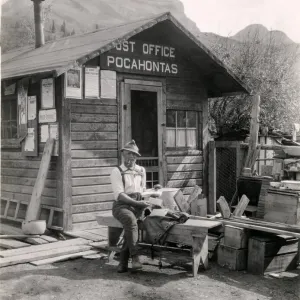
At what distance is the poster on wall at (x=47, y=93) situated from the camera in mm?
8906

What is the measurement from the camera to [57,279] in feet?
20.6

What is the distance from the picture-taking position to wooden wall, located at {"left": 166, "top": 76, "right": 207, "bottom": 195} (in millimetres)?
10578

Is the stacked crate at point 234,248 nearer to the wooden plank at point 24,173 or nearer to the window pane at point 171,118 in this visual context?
the wooden plank at point 24,173

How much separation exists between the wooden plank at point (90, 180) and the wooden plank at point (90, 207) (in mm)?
427

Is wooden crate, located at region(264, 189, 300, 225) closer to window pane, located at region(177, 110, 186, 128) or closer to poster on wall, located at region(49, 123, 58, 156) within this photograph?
window pane, located at region(177, 110, 186, 128)

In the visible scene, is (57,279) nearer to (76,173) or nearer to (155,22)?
(76,173)

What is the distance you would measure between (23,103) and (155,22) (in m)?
3.26

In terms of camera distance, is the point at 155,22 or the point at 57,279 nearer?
the point at 57,279

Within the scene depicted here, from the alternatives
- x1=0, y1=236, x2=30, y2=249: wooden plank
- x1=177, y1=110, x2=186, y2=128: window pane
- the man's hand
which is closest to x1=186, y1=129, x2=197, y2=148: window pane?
x1=177, y1=110, x2=186, y2=128: window pane

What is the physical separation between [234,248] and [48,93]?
470cm

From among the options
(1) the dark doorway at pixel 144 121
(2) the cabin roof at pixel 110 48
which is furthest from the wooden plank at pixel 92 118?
(1) the dark doorway at pixel 144 121

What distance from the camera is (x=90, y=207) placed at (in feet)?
29.8

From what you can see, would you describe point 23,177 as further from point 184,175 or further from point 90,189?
point 184,175

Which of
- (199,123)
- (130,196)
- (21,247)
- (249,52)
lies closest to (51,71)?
(130,196)
